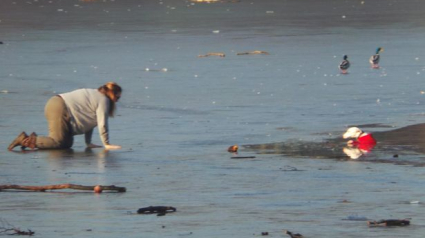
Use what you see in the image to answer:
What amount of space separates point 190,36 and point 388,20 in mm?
8852

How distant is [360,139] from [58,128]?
3.29 meters

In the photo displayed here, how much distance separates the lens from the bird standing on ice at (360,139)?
50.0 feet

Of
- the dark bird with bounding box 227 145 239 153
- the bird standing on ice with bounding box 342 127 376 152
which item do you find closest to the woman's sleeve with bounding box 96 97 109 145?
the dark bird with bounding box 227 145 239 153

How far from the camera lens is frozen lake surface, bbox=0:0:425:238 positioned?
1053 centimetres

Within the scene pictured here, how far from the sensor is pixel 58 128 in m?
15.3

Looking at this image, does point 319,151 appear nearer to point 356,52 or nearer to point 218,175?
point 218,175

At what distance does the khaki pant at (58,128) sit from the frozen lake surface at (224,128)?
10.2 inches

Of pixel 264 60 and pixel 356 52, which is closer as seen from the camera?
pixel 264 60

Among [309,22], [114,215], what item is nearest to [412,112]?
[114,215]

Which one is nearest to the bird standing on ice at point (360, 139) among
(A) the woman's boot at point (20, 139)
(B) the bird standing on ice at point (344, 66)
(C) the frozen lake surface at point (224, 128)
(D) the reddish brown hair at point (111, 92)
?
(C) the frozen lake surface at point (224, 128)

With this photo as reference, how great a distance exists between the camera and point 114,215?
10.5 metres

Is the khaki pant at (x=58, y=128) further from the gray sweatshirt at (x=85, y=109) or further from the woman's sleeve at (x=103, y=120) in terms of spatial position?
the woman's sleeve at (x=103, y=120)

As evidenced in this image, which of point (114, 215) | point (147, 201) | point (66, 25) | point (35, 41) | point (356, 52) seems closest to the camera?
point (114, 215)

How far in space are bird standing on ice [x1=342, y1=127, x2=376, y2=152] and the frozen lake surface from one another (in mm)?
135
